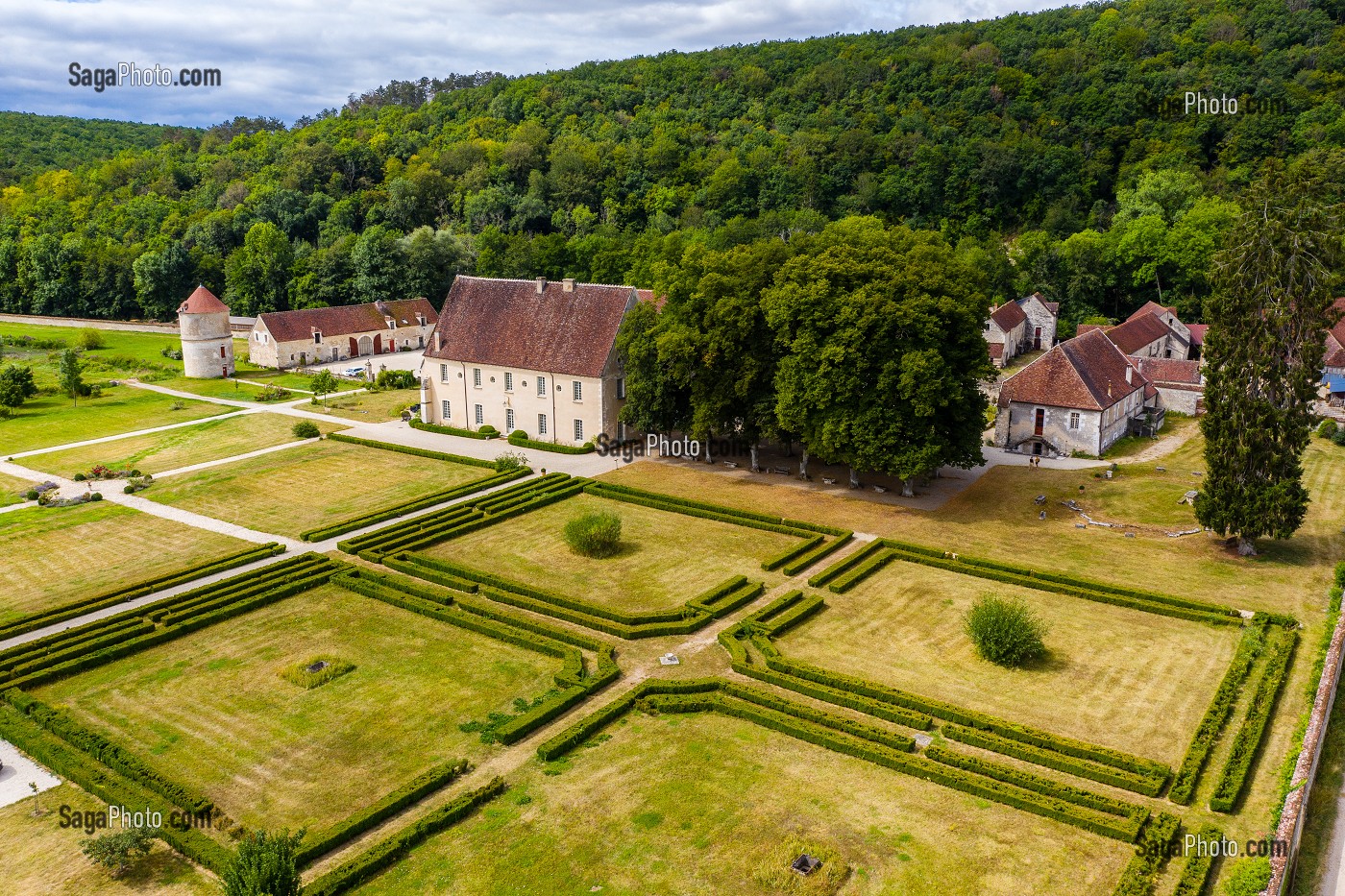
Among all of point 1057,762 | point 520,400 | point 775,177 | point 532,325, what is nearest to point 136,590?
point 520,400

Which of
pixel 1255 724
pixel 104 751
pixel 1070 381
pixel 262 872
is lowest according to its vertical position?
pixel 104 751

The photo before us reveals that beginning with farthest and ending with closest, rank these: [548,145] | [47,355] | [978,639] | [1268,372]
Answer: [548,145] < [47,355] < [1268,372] < [978,639]

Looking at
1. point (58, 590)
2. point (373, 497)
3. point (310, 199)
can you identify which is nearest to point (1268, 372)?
point (373, 497)

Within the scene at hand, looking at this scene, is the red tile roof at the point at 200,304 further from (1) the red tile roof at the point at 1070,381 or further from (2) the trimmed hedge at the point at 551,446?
(1) the red tile roof at the point at 1070,381

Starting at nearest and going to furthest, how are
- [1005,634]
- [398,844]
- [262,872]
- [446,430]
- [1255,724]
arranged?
[262,872]
[398,844]
[1255,724]
[1005,634]
[446,430]

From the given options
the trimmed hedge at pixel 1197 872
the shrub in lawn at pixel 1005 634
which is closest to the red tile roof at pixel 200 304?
the shrub in lawn at pixel 1005 634

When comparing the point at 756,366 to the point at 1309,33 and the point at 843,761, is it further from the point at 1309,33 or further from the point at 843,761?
the point at 1309,33

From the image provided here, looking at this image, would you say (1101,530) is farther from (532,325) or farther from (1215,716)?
(532,325)
